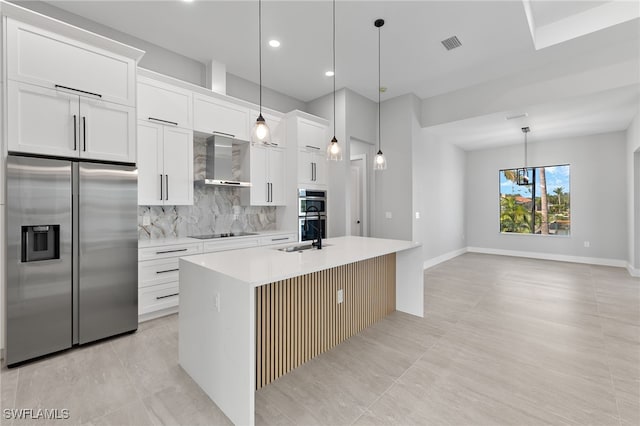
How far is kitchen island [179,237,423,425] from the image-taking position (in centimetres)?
157

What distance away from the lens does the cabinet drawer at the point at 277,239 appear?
4102mm

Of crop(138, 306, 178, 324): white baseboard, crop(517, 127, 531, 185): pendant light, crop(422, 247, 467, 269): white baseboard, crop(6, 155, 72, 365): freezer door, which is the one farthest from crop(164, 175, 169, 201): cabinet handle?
crop(517, 127, 531, 185): pendant light

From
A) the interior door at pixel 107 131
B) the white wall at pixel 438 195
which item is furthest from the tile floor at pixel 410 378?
the white wall at pixel 438 195

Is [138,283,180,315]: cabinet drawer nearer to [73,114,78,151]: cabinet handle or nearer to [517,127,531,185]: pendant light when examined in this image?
[73,114,78,151]: cabinet handle

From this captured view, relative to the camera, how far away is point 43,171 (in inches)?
91.4

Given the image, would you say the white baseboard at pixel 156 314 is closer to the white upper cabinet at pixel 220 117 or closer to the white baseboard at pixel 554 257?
the white upper cabinet at pixel 220 117

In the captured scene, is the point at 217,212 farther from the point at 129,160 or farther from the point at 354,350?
the point at 354,350

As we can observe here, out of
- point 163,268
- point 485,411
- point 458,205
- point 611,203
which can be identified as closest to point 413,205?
point 458,205

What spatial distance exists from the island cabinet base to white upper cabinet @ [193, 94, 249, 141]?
250 centimetres

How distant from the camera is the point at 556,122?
5121 mm

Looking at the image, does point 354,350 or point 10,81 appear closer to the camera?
point 10,81

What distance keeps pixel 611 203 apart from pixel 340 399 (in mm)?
7230

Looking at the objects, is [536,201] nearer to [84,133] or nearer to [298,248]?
[298,248]

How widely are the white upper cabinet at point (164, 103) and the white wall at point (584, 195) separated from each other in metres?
7.15
